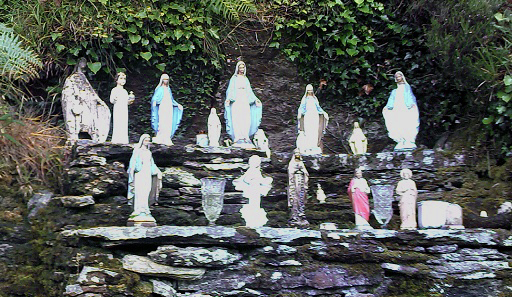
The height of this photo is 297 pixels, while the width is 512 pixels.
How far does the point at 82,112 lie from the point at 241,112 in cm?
214

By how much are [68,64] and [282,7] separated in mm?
3722

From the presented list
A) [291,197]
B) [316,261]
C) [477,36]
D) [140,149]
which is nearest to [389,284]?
[316,261]

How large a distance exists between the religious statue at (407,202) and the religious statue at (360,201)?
39cm

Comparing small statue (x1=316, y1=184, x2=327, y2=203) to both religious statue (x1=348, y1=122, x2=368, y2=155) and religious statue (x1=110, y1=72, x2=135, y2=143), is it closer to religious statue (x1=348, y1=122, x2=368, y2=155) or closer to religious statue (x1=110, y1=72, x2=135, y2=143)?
religious statue (x1=348, y1=122, x2=368, y2=155)

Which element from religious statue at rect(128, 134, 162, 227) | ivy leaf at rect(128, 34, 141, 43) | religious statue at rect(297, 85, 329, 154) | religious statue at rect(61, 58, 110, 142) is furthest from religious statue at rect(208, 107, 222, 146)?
ivy leaf at rect(128, 34, 141, 43)

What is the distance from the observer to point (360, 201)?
9281 millimetres

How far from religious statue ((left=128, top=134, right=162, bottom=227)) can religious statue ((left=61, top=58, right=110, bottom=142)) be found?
61.4 inches

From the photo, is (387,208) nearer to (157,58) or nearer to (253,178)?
(253,178)

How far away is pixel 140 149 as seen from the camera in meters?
8.91

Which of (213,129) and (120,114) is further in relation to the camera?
(213,129)

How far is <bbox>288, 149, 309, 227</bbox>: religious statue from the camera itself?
915 centimetres

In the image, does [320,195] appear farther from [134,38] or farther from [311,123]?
[134,38]

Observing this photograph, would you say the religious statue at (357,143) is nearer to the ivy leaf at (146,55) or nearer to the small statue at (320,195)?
the small statue at (320,195)

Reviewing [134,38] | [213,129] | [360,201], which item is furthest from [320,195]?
[134,38]
